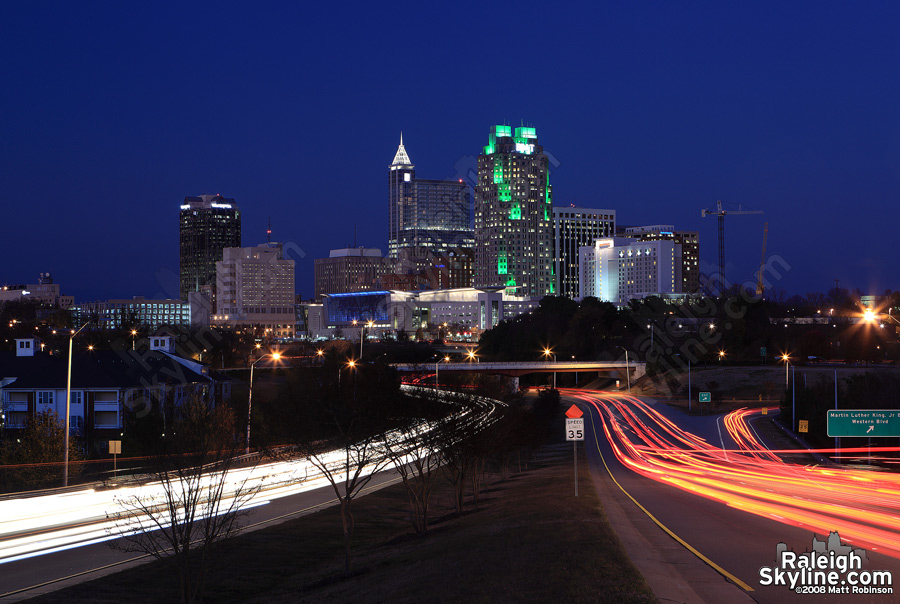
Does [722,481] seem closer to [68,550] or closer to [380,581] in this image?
[380,581]

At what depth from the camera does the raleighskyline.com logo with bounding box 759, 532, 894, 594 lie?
53.5 ft

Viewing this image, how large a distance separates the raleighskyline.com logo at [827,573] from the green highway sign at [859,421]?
89.3 feet

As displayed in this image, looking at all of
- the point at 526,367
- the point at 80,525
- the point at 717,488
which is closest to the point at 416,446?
the point at 80,525

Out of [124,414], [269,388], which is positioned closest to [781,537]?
[124,414]

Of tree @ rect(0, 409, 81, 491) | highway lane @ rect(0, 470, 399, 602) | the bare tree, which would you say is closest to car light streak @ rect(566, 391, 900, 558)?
the bare tree

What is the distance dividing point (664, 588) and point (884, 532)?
1006cm

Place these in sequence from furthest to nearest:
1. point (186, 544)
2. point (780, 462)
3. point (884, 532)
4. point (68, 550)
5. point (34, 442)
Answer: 1. point (780, 462)
2. point (34, 442)
3. point (68, 550)
4. point (884, 532)
5. point (186, 544)

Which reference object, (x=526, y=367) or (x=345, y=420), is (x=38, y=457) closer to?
(x=345, y=420)

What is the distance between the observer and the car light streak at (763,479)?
25.2 meters

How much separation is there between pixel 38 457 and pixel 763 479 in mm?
37552

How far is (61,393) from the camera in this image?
205 feet

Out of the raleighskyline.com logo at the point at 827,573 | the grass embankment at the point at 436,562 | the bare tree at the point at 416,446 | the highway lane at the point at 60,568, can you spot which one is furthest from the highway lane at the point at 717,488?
the highway lane at the point at 60,568

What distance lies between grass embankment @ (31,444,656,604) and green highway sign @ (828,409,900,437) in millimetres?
13750

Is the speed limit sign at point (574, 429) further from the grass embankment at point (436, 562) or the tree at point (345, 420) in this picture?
the tree at point (345, 420)
